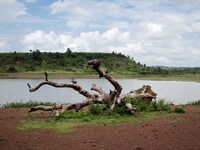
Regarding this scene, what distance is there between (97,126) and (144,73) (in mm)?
80111

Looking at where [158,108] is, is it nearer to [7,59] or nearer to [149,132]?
[149,132]

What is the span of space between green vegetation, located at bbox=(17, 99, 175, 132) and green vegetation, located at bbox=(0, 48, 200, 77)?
204ft

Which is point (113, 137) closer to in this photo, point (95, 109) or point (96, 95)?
point (95, 109)

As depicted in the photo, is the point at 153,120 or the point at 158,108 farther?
the point at 158,108

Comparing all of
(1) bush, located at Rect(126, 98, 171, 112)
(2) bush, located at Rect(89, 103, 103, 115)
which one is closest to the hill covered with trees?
(1) bush, located at Rect(126, 98, 171, 112)

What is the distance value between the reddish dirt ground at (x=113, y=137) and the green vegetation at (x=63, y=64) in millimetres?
65647

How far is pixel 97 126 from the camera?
13.1 meters

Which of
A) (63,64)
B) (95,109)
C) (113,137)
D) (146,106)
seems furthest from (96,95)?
(63,64)

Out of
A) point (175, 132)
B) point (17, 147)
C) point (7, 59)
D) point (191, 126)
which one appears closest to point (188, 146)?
point (175, 132)

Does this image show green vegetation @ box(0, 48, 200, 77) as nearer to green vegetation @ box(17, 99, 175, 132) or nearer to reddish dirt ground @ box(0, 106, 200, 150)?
green vegetation @ box(17, 99, 175, 132)

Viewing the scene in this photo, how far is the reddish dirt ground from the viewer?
10133 mm

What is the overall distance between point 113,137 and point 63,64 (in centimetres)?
7786

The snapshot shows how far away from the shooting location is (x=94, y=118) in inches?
579

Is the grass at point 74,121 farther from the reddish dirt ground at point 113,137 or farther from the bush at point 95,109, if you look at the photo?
the reddish dirt ground at point 113,137
